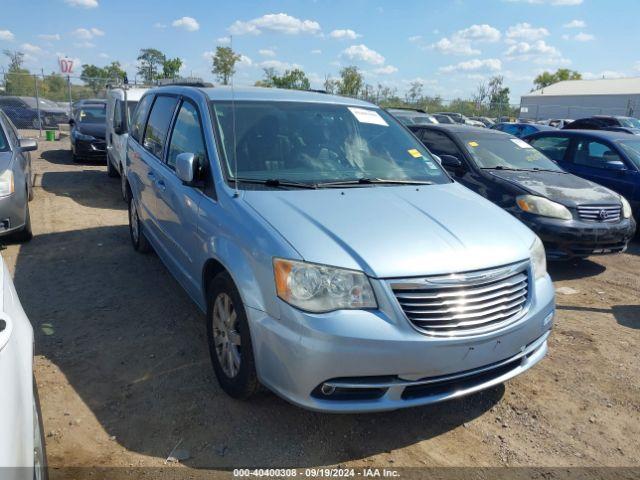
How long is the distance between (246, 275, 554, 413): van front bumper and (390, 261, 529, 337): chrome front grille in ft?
0.16

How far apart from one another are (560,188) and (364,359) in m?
4.70

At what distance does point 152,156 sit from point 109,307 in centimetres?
142

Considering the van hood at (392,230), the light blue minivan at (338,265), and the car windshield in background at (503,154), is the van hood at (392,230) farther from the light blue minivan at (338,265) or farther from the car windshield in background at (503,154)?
the car windshield in background at (503,154)

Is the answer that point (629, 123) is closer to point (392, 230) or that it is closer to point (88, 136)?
point (88, 136)

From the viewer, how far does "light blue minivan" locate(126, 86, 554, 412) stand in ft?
8.07

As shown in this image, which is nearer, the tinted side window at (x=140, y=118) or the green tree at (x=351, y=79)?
the tinted side window at (x=140, y=118)

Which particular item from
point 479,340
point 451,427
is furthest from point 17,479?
point 451,427

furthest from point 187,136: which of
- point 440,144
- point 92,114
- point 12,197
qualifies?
point 92,114

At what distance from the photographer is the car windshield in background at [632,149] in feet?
24.8

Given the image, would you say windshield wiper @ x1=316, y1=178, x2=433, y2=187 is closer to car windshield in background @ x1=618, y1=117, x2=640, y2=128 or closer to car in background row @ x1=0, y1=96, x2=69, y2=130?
car windshield in background @ x1=618, y1=117, x2=640, y2=128

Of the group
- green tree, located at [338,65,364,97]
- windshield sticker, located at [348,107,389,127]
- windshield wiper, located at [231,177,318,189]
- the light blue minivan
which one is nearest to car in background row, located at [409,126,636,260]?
windshield sticker, located at [348,107,389,127]

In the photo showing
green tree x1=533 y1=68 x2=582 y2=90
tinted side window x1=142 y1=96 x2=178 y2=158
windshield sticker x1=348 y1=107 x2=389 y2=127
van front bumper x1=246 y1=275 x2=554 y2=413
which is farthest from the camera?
green tree x1=533 y1=68 x2=582 y2=90

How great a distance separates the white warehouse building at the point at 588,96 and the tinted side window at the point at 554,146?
41160 millimetres

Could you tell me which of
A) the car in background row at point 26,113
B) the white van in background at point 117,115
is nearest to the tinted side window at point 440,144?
the white van in background at point 117,115
